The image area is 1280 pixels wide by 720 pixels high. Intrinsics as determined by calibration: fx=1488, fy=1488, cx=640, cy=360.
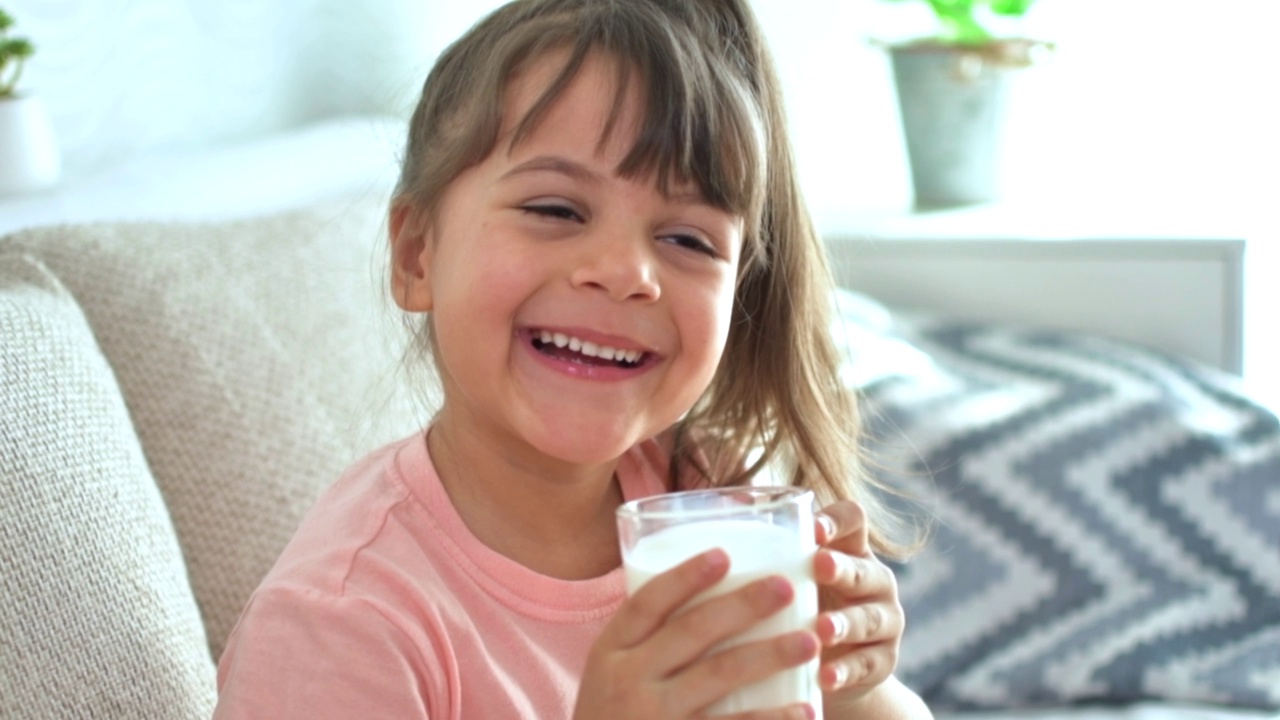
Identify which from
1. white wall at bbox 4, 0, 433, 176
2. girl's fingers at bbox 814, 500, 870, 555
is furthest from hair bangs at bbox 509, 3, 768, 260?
white wall at bbox 4, 0, 433, 176

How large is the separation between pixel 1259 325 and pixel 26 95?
216cm

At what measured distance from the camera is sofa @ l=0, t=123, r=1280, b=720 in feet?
3.48

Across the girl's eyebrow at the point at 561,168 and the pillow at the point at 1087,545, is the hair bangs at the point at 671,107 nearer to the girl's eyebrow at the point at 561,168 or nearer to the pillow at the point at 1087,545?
the girl's eyebrow at the point at 561,168

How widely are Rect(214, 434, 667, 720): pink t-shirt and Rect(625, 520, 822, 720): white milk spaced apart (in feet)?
0.75

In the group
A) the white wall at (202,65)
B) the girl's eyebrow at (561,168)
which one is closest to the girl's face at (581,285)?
the girl's eyebrow at (561,168)

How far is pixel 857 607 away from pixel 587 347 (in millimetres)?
264

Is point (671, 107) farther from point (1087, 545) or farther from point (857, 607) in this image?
point (1087, 545)

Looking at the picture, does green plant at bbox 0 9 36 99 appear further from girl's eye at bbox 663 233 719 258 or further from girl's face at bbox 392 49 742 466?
girl's eye at bbox 663 233 719 258

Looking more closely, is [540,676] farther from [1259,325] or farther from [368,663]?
[1259,325]

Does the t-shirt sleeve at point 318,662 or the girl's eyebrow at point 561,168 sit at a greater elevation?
the girl's eyebrow at point 561,168

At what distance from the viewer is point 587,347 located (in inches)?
41.8

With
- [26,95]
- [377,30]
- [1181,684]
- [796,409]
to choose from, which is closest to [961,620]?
[1181,684]

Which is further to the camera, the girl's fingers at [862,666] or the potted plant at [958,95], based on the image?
the potted plant at [958,95]

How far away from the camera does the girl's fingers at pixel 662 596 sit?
0.78 m
